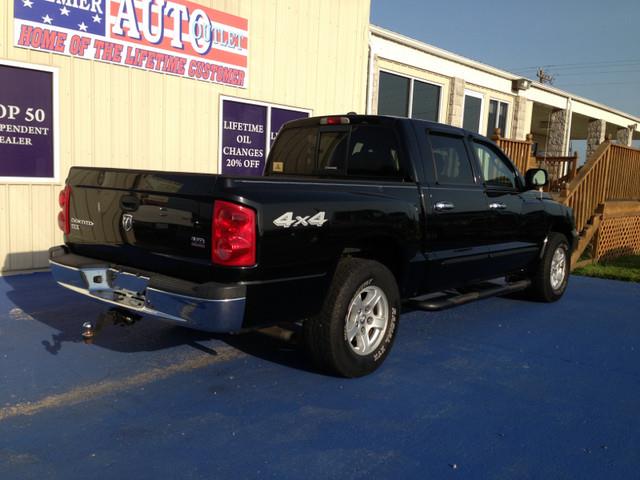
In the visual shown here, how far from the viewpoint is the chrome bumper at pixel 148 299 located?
3.27 meters

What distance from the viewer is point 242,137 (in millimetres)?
9438

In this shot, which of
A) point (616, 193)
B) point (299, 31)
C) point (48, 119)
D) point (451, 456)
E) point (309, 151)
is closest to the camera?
point (451, 456)

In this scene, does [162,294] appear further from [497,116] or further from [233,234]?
[497,116]

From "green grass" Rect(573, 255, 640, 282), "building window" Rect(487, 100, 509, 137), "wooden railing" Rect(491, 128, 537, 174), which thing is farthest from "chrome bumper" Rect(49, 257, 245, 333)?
"building window" Rect(487, 100, 509, 137)

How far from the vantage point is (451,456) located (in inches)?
122

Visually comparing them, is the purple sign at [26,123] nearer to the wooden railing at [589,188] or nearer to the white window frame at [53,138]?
the white window frame at [53,138]

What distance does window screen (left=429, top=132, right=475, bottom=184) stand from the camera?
16.3 feet

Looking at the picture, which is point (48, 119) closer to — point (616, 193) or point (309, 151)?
point (309, 151)

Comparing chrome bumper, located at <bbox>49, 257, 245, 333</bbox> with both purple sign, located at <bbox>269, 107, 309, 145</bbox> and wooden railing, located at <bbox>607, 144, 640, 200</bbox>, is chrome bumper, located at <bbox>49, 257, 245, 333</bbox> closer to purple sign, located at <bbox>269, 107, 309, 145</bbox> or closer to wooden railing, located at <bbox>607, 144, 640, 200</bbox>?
purple sign, located at <bbox>269, 107, 309, 145</bbox>

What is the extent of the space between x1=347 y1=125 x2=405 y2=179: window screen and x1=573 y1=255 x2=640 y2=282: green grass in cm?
589

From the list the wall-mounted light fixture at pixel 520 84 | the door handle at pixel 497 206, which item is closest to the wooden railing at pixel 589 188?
the door handle at pixel 497 206

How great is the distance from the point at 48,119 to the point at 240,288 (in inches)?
205

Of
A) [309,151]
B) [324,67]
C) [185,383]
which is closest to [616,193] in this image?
[324,67]

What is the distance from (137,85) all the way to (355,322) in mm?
5430
